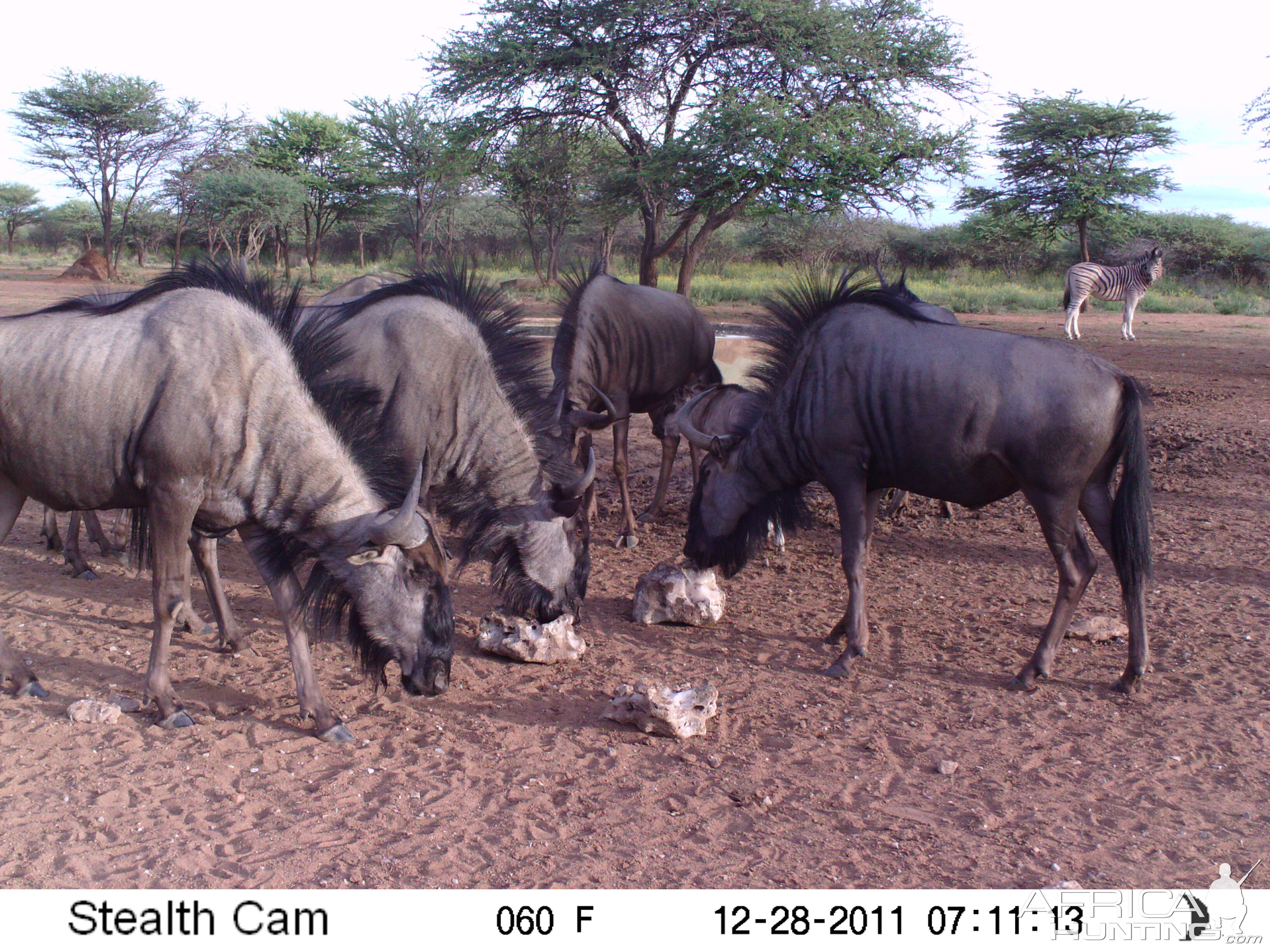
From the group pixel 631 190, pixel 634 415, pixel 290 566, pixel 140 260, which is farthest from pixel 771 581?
pixel 140 260

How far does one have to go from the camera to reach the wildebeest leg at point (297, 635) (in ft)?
12.3

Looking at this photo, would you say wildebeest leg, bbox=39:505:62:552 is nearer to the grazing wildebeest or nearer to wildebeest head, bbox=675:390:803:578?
the grazing wildebeest

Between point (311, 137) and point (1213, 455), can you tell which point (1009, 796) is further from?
point (311, 137)

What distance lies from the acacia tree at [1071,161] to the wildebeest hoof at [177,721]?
24832 mm

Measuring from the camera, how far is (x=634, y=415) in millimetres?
12070

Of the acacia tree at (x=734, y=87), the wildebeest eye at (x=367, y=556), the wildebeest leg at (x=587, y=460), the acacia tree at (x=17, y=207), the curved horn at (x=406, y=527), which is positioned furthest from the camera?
the acacia tree at (x=17, y=207)

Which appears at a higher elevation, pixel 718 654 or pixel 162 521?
pixel 162 521

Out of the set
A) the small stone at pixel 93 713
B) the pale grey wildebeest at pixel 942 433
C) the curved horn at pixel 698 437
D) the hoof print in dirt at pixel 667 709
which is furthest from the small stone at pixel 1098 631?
the small stone at pixel 93 713

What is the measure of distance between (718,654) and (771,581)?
1.22 meters

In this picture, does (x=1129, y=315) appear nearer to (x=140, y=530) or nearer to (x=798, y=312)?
(x=798, y=312)

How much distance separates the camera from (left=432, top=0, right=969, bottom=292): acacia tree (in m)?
13.5

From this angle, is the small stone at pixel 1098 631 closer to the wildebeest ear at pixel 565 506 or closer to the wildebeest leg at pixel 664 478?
the wildebeest ear at pixel 565 506

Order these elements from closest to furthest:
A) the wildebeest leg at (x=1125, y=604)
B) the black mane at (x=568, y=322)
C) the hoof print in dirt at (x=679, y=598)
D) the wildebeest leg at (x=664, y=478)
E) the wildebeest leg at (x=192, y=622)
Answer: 1. the wildebeest leg at (x=1125, y=604)
2. the wildebeest leg at (x=192, y=622)
3. the hoof print in dirt at (x=679, y=598)
4. the black mane at (x=568, y=322)
5. the wildebeest leg at (x=664, y=478)

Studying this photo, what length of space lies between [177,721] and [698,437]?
9.55 ft
